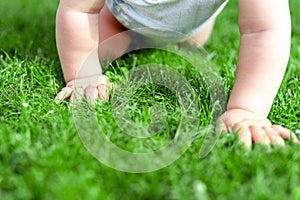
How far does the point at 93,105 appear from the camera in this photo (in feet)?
4.80

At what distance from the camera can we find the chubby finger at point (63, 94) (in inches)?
60.9

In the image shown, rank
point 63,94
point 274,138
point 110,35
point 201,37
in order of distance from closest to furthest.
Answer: point 274,138 → point 63,94 → point 110,35 → point 201,37

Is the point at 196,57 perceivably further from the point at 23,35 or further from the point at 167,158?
the point at 167,158

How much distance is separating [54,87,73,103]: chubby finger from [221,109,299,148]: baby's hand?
479mm

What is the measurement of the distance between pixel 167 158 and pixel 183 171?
0.05 meters

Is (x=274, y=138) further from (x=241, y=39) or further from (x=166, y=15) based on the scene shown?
(x=166, y=15)

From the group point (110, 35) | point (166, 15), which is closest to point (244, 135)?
point (166, 15)

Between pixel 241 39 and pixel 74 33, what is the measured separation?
0.52 m

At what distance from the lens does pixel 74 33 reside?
167 centimetres

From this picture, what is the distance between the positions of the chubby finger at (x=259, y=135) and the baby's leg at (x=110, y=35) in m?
0.81

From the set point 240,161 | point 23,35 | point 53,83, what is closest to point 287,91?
point 240,161

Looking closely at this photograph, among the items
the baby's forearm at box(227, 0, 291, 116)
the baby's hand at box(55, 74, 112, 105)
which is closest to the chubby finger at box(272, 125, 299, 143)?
the baby's forearm at box(227, 0, 291, 116)

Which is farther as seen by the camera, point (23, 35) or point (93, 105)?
point (23, 35)

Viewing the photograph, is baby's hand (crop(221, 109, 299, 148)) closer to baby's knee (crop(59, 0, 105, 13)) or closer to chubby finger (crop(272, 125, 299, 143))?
chubby finger (crop(272, 125, 299, 143))
